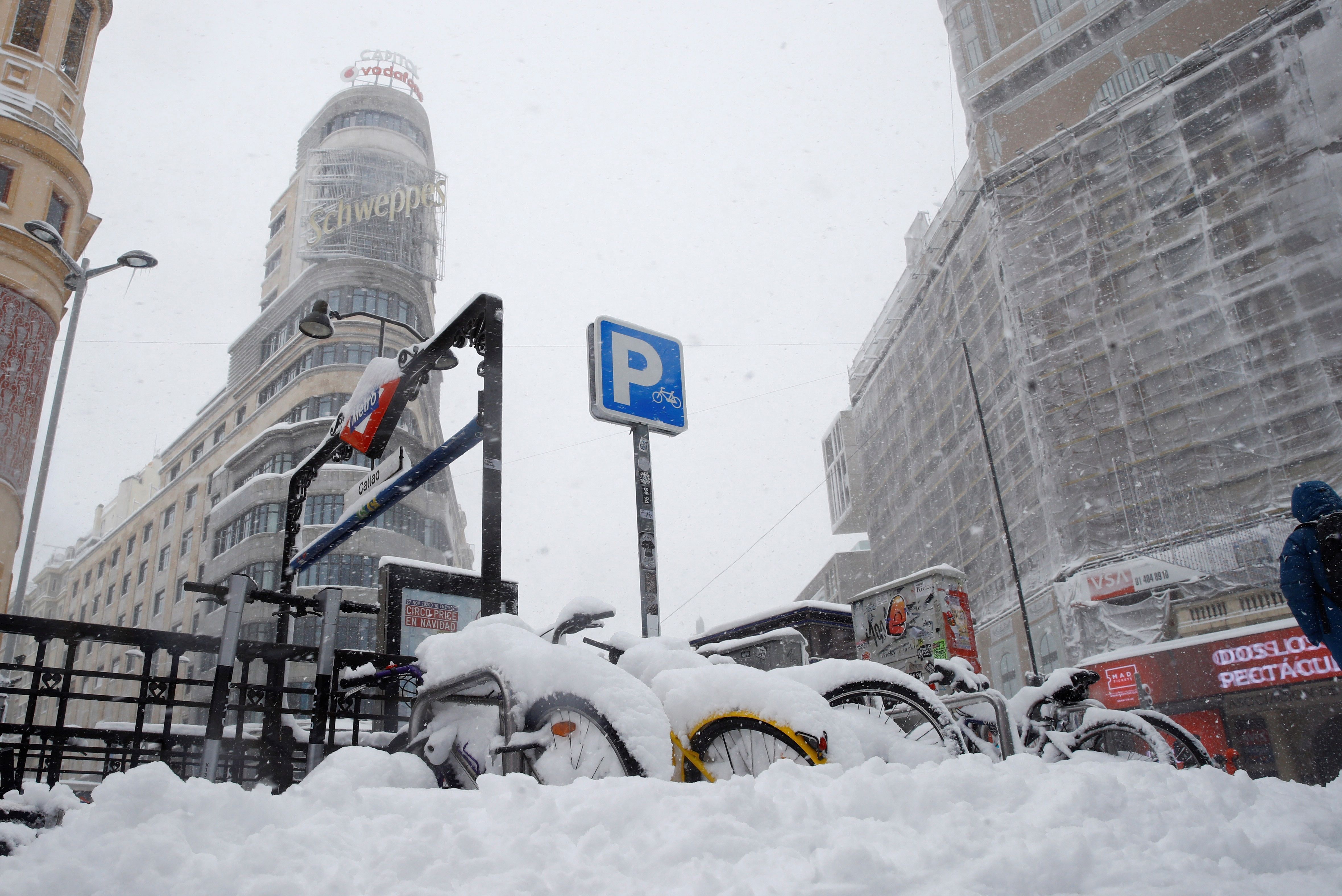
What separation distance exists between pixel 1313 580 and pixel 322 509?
38485mm

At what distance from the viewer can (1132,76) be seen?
Answer: 39.2m

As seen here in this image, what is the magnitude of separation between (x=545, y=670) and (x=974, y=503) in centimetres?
3761

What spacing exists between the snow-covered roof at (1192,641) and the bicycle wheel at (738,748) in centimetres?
2225

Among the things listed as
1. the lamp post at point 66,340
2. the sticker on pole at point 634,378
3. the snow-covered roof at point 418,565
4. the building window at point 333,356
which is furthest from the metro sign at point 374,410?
the building window at point 333,356

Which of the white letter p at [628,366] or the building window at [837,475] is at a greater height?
the building window at [837,475]

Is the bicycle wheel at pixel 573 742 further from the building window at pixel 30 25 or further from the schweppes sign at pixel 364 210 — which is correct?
the schweppes sign at pixel 364 210

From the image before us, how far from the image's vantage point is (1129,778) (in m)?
2.68

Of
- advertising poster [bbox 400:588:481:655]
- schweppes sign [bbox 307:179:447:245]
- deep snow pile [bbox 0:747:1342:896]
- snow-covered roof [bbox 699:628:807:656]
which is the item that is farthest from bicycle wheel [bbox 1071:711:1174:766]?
schweppes sign [bbox 307:179:447:245]

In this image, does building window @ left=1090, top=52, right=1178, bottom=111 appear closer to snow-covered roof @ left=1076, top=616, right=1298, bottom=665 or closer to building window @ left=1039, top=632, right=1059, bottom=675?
building window @ left=1039, top=632, right=1059, bottom=675

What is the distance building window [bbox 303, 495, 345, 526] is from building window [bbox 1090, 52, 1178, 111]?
39001 millimetres

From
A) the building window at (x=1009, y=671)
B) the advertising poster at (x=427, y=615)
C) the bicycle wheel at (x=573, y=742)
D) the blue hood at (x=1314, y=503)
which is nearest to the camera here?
the bicycle wheel at (x=573, y=742)

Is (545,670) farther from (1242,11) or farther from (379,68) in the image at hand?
(379,68)

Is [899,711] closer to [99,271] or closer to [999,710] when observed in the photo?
[999,710]

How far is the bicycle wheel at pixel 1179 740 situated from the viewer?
17.6 feet
